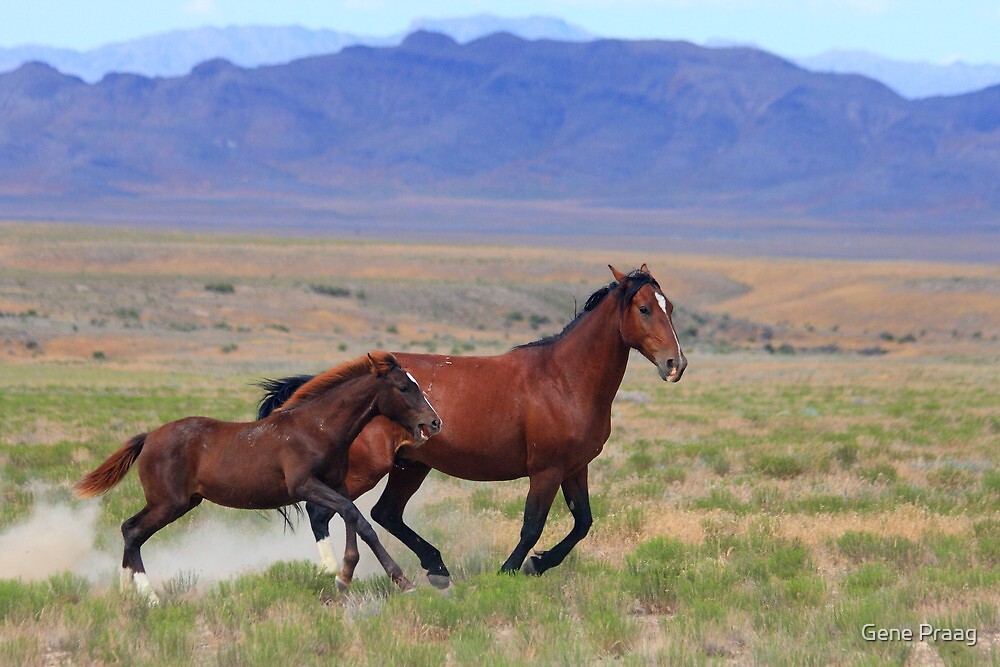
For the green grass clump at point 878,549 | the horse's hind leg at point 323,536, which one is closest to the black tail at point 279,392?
the horse's hind leg at point 323,536

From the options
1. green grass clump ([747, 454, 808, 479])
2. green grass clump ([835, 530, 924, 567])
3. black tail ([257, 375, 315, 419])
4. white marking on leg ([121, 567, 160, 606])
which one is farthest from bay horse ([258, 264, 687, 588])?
green grass clump ([747, 454, 808, 479])

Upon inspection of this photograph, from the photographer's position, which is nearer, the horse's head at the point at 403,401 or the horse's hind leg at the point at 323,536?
the horse's head at the point at 403,401

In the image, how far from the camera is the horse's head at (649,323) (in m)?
8.71

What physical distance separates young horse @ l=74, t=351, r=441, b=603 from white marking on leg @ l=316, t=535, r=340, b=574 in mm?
516

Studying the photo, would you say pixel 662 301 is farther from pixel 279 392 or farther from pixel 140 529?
pixel 140 529

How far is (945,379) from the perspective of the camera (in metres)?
35.4

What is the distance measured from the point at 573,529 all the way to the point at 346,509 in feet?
→ 5.47

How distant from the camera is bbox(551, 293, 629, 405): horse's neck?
9055mm

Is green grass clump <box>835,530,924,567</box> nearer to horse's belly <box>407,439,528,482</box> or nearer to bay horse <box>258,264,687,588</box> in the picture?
bay horse <box>258,264,687,588</box>

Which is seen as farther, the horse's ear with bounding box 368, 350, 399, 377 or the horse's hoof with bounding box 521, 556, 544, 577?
the horse's hoof with bounding box 521, 556, 544, 577

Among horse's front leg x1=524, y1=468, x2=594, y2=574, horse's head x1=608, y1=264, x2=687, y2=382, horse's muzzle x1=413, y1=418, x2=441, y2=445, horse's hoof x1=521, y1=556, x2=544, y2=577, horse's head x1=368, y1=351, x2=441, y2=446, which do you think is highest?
horse's head x1=608, y1=264, x2=687, y2=382

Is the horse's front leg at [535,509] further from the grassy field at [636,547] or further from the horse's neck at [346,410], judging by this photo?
the horse's neck at [346,410]

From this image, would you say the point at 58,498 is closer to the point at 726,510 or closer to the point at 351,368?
the point at 351,368

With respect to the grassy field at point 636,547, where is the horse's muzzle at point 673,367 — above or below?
above
